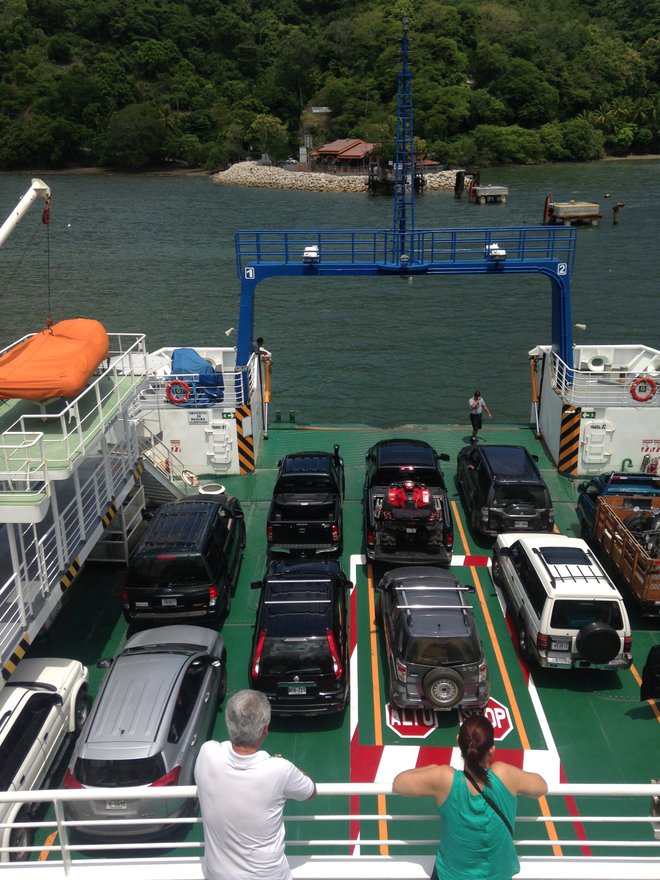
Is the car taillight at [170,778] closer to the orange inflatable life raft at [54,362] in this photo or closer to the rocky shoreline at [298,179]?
the orange inflatable life raft at [54,362]

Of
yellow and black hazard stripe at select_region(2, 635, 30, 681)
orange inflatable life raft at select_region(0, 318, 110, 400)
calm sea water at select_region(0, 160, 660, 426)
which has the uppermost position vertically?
orange inflatable life raft at select_region(0, 318, 110, 400)

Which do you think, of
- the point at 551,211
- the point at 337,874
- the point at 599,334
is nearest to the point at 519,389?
the point at 599,334

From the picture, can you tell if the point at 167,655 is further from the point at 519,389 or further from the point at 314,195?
the point at 314,195

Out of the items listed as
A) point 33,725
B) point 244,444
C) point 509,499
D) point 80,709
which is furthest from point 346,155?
point 33,725

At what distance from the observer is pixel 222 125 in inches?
4633

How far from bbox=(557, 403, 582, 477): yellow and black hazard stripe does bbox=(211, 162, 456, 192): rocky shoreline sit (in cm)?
8060

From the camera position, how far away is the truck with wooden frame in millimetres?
11523

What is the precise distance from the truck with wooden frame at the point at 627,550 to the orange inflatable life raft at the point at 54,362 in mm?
8693

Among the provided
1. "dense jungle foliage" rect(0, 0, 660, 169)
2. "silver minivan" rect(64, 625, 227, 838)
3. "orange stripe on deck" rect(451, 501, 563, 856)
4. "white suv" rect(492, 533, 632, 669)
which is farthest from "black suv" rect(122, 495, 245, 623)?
"dense jungle foliage" rect(0, 0, 660, 169)

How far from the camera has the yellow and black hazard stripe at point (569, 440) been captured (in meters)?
17.1

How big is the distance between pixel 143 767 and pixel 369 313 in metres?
33.5

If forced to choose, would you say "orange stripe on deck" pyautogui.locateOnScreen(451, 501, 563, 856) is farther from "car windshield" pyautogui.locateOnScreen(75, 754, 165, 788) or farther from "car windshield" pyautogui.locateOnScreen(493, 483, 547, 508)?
"car windshield" pyautogui.locateOnScreen(75, 754, 165, 788)

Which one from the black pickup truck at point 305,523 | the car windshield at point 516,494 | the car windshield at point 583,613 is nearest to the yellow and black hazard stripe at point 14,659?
the black pickup truck at point 305,523

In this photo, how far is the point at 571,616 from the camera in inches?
405
